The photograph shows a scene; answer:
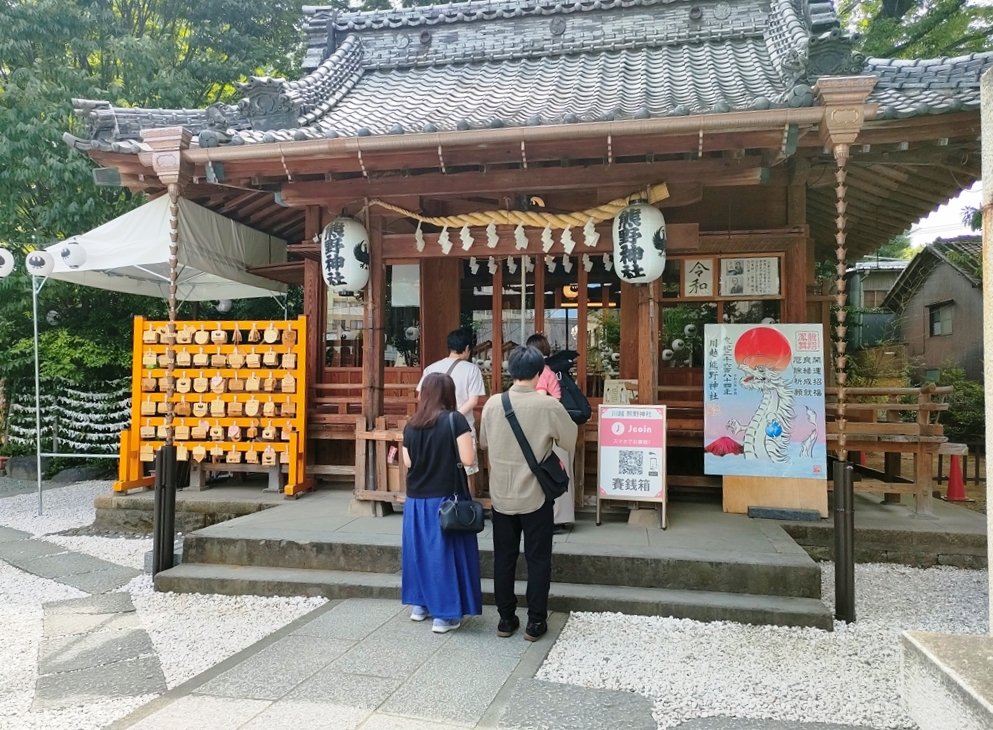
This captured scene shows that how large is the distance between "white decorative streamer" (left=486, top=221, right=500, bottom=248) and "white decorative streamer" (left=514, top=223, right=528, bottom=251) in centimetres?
20

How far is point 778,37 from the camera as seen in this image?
854 centimetres

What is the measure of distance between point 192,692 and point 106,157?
5.60 meters

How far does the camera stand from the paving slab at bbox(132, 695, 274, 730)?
3330 millimetres

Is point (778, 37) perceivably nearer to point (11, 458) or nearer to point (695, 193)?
point (695, 193)

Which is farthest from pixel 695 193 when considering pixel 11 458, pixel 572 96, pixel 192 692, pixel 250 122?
pixel 11 458

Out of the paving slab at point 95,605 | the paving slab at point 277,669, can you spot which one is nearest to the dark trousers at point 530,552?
the paving slab at point 277,669

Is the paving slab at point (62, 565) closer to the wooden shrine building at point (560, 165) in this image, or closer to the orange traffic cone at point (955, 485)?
the wooden shrine building at point (560, 165)

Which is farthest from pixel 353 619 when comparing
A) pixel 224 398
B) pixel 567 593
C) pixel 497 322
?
pixel 497 322

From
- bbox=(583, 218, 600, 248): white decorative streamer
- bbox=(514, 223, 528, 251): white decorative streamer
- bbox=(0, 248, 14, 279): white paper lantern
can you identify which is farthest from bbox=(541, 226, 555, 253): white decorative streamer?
bbox=(0, 248, 14, 279): white paper lantern

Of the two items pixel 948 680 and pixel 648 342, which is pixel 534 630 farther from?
pixel 648 342

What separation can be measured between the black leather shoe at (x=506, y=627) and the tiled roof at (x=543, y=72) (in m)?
4.08

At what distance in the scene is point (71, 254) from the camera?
8.17 meters

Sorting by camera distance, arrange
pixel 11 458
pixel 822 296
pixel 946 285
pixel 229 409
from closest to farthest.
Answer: pixel 229 409
pixel 822 296
pixel 11 458
pixel 946 285

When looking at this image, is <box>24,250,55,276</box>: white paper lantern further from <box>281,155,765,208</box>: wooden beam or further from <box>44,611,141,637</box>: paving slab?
<box>44,611,141,637</box>: paving slab
